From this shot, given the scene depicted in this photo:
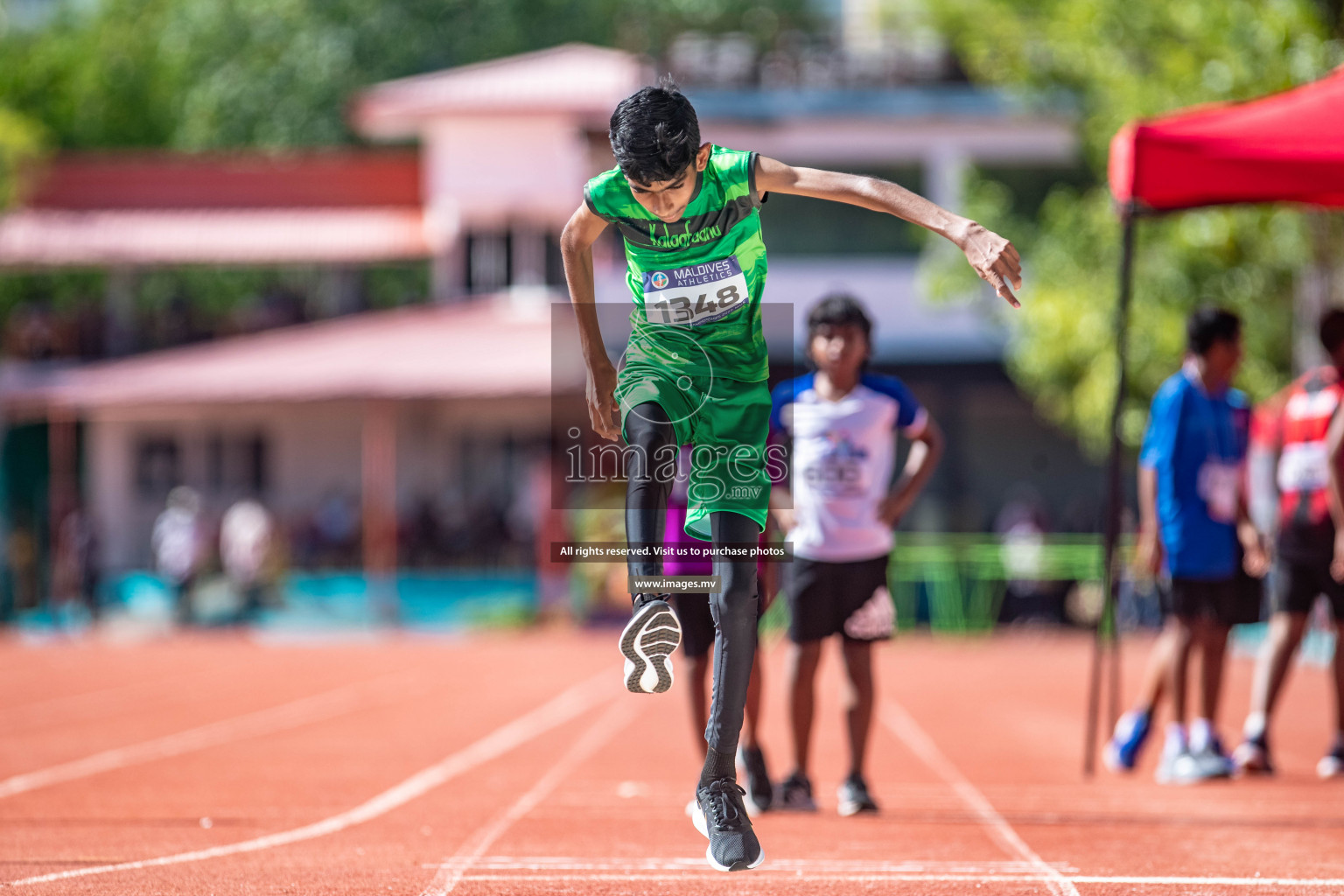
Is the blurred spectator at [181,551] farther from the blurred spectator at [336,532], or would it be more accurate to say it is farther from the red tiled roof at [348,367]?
the blurred spectator at [336,532]


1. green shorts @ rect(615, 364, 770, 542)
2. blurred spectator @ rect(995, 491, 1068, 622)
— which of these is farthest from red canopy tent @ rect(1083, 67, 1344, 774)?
blurred spectator @ rect(995, 491, 1068, 622)

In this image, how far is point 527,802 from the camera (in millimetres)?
7332

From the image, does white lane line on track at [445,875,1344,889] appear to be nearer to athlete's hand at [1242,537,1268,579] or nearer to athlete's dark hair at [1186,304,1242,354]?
athlete's hand at [1242,537,1268,579]

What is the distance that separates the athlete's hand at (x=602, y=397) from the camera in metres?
5.04

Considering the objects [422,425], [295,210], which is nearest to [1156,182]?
[422,425]

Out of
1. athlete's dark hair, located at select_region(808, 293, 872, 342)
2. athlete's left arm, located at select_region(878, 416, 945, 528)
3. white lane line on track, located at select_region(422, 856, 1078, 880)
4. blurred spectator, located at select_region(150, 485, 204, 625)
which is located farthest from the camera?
blurred spectator, located at select_region(150, 485, 204, 625)

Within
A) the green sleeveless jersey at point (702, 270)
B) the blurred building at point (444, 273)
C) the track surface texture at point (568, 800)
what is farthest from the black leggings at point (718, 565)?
the blurred building at point (444, 273)

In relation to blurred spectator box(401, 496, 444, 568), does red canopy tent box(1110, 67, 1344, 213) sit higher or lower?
higher

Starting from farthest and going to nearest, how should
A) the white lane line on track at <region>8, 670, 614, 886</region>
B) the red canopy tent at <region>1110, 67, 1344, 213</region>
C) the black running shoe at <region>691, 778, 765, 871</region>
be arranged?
the red canopy tent at <region>1110, 67, 1344, 213</region> < the white lane line on track at <region>8, 670, 614, 886</region> < the black running shoe at <region>691, 778, 765, 871</region>

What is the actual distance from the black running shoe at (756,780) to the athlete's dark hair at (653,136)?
9.50 feet

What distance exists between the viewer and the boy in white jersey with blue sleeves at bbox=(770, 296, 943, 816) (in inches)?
277

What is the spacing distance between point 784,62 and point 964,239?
78.1 feet

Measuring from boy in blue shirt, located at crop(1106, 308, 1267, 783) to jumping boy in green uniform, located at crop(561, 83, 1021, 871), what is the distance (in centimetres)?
376

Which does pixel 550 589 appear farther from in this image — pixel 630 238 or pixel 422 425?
pixel 630 238
